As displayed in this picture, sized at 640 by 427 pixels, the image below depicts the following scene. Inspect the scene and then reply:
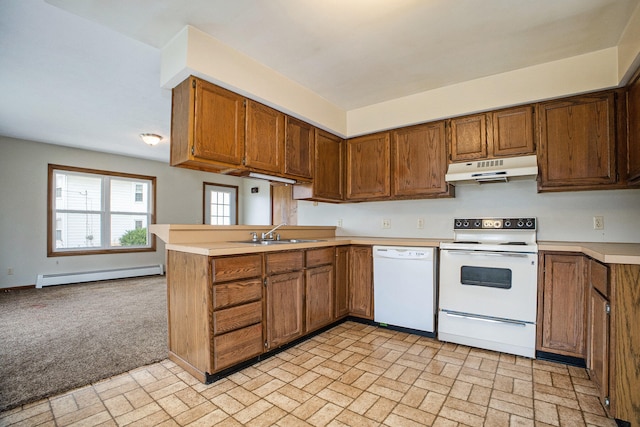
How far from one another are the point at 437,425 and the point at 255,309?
1373mm

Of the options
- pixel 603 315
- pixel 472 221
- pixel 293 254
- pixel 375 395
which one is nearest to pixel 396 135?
pixel 472 221

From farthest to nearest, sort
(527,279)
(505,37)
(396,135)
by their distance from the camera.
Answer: (396,135), (527,279), (505,37)

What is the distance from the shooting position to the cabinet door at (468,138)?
3.00 meters

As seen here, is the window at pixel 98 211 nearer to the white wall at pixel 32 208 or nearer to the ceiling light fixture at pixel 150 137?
the white wall at pixel 32 208

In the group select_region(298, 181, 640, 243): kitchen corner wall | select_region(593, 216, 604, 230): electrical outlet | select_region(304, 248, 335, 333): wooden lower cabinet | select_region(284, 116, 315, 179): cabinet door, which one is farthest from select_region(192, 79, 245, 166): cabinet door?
select_region(593, 216, 604, 230): electrical outlet

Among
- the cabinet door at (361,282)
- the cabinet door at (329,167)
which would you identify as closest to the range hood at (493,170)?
the cabinet door at (361,282)

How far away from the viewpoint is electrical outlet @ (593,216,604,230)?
2.72m

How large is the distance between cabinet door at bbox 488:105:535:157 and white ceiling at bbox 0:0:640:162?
0.40m

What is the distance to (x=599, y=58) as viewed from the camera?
250cm

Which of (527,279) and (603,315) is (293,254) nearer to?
(527,279)

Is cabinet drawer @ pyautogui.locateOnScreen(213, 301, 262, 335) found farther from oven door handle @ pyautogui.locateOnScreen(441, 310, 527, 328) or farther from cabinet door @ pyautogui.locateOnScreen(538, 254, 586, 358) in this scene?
cabinet door @ pyautogui.locateOnScreen(538, 254, 586, 358)

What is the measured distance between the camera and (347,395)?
1964mm

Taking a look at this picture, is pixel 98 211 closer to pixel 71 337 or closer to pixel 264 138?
pixel 71 337

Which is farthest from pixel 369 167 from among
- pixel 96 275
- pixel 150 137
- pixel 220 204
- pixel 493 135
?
pixel 96 275
